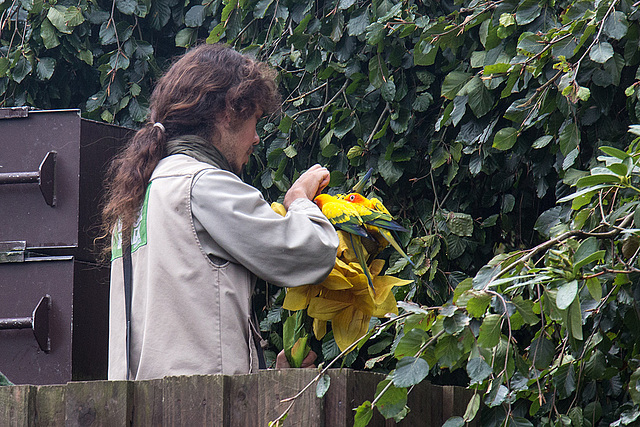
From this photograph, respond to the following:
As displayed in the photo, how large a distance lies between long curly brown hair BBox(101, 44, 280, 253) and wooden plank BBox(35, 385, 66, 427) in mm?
377

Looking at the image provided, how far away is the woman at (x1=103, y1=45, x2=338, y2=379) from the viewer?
A: 4.38 feet

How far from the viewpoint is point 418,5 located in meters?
2.01

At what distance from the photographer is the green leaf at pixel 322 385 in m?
1.04

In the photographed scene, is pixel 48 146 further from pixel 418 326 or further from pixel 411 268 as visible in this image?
pixel 418 326

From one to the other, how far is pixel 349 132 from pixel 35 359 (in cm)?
98

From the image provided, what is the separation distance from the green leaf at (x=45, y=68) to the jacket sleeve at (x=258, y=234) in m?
1.22

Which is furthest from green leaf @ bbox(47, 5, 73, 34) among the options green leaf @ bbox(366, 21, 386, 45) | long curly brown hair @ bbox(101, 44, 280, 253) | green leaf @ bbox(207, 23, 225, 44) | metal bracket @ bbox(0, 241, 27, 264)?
green leaf @ bbox(366, 21, 386, 45)

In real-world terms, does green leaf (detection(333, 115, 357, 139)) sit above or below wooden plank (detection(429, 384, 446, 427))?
above

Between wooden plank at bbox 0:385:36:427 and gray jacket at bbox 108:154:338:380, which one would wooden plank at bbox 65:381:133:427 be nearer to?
wooden plank at bbox 0:385:36:427

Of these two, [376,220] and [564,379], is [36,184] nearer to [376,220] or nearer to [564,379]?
[376,220]

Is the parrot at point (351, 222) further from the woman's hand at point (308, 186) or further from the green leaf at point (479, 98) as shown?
the green leaf at point (479, 98)

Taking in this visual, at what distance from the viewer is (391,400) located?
1.03 m

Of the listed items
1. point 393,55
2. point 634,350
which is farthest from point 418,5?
point 634,350

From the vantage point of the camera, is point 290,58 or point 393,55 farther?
point 290,58
